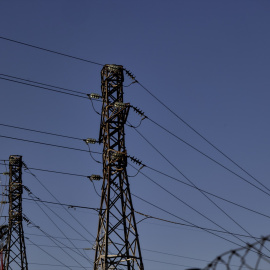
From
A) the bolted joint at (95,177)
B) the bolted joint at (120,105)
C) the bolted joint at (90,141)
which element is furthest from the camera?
the bolted joint at (90,141)

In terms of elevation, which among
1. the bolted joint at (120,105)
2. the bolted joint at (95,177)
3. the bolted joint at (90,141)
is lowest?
the bolted joint at (95,177)

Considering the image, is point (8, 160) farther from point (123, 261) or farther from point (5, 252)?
point (123, 261)

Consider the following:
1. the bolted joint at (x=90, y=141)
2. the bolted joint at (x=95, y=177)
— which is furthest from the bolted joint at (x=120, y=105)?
the bolted joint at (x=95, y=177)

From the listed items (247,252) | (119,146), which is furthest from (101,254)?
(247,252)

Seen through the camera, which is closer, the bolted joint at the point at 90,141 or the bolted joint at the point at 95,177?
the bolted joint at the point at 95,177

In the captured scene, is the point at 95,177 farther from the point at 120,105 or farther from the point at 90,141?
the point at 120,105

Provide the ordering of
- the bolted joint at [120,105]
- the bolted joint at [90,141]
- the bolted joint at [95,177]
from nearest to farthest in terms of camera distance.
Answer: the bolted joint at [120,105], the bolted joint at [95,177], the bolted joint at [90,141]

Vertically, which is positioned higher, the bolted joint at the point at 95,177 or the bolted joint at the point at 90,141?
the bolted joint at the point at 90,141

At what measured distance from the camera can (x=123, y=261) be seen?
1903cm

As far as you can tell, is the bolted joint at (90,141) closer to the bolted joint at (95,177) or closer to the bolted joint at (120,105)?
the bolted joint at (95,177)

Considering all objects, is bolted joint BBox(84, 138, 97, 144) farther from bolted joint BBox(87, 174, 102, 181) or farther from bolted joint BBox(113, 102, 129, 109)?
bolted joint BBox(113, 102, 129, 109)

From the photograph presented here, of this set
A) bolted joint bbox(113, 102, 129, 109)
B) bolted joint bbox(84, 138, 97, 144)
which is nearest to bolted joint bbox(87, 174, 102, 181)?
bolted joint bbox(84, 138, 97, 144)

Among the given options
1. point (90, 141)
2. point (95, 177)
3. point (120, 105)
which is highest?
point (120, 105)

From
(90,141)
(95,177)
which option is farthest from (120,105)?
(95,177)
